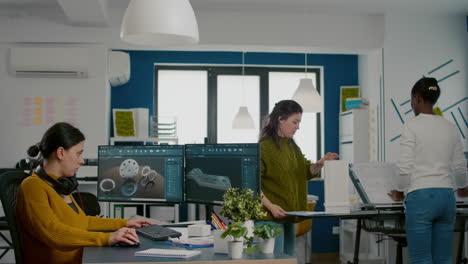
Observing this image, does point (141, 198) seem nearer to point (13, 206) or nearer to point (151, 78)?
point (13, 206)

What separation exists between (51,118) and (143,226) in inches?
130

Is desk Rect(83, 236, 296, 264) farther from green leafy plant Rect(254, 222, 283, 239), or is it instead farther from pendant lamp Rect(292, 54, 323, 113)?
pendant lamp Rect(292, 54, 323, 113)

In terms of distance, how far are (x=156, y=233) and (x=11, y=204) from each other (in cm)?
59

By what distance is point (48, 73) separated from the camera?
5.55m

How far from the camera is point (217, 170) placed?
9.37ft

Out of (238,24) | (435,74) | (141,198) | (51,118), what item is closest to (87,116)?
(51,118)

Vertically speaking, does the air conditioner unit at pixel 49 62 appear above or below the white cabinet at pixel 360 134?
above

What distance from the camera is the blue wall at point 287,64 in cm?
675

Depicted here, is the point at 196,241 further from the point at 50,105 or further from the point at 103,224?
the point at 50,105

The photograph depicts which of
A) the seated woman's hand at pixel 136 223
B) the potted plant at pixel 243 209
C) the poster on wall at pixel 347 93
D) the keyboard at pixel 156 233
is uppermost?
the poster on wall at pixel 347 93

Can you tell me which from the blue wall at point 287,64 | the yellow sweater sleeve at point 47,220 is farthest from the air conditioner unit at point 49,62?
the yellow sweater sleeve at point 47,220

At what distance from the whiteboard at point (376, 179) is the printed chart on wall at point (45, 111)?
9.73 ft

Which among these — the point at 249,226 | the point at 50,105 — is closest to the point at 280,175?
the point at 249,226

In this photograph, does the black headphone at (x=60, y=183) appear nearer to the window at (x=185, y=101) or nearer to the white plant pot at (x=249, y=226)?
the white plant pot at (x=249, y=226)
